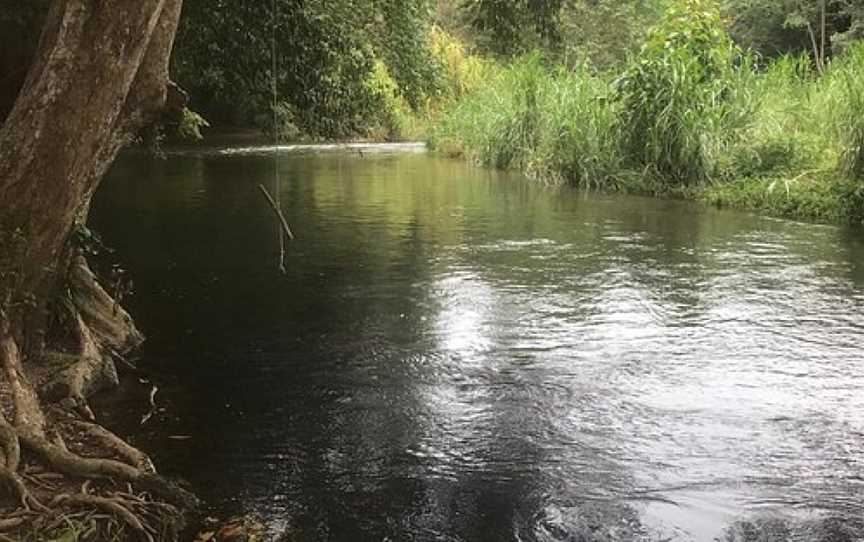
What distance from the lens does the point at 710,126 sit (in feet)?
52.6

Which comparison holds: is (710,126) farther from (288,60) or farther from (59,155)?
(59,155)

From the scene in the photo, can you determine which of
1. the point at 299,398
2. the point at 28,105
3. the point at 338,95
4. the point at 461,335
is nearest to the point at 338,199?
the point at 338,95

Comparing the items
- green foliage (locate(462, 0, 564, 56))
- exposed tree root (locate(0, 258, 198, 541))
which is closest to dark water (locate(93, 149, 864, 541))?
exposed tree root (locate(0, 258, 198, 541))

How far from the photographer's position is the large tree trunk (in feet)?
15.0

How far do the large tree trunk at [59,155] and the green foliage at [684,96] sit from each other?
12214 mm

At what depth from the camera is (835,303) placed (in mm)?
8711

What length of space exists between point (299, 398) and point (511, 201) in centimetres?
1053

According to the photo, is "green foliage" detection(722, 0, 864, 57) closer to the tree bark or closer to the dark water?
the dark water

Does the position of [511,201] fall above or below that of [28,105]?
below

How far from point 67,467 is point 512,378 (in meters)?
3.15

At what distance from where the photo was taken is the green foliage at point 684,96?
53.0 ft

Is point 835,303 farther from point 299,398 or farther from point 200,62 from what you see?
point 200,62

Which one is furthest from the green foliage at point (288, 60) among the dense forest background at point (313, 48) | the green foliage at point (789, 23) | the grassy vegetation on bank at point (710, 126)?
the green foliage at point (789, 23)

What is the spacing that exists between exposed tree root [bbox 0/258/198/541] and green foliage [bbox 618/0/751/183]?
1256 cm
